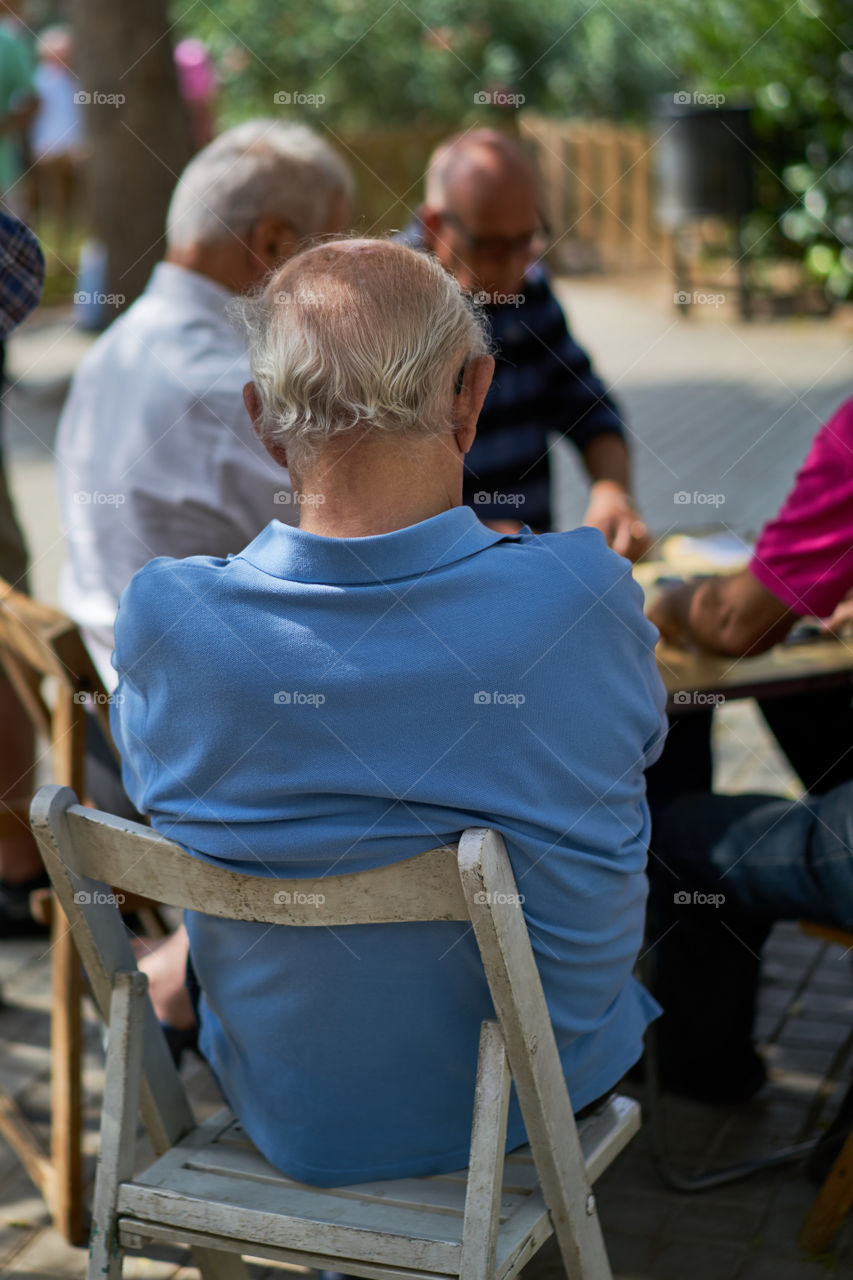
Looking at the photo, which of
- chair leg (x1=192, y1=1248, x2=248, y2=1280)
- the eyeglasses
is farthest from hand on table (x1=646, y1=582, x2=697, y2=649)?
chair leg (x1=192, y1=1248, x2=248, y2=1280)

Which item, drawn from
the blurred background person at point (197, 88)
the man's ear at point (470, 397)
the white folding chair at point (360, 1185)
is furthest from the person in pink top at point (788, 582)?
the blurred background person at point (197, 88)

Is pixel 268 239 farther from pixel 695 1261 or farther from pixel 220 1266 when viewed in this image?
pixel 695 1261

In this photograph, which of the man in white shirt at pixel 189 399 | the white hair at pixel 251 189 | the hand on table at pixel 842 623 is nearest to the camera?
the hand on table at pixel 842 623

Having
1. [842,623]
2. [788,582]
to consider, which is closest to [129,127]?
[842,623]

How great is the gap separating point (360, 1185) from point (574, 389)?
2.37m

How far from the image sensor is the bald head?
3342mm

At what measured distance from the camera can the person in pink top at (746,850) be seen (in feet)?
7.41

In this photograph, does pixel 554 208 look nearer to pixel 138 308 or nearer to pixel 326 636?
pixel 138 308

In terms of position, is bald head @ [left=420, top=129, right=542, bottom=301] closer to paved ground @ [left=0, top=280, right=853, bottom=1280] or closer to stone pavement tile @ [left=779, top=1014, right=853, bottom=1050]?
paved ground @ [left=0, top=280, right=853, bottom=1280]

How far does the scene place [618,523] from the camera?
2.99 meters

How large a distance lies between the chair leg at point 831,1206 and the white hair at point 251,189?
6.44ft

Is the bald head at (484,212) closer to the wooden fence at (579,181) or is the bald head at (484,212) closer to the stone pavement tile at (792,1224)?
the stone pavement tile at (792,1224)

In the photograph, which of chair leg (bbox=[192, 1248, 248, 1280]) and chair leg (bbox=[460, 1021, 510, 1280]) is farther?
chair leg (bbox=[192, 1248, 248, 1280])

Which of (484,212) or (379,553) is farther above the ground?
(484,212)
